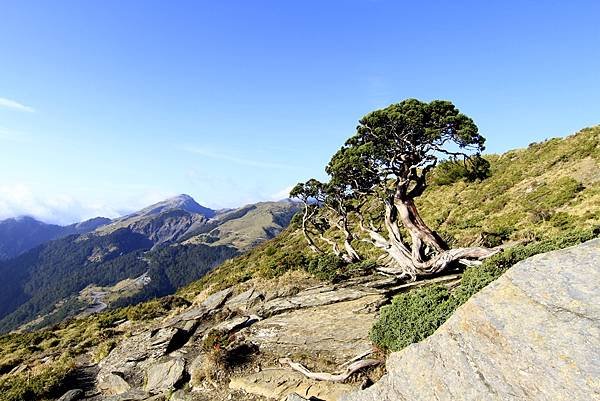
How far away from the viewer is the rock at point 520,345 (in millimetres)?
6656

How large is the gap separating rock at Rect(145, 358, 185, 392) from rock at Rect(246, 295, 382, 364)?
11.0ft

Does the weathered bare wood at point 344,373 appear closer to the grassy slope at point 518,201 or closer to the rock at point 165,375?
the rock at point 165,375

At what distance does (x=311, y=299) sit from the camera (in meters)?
22.1

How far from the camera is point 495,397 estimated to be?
22.9 feet

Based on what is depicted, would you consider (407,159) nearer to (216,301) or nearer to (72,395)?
(216,301)

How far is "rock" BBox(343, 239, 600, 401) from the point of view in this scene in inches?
262

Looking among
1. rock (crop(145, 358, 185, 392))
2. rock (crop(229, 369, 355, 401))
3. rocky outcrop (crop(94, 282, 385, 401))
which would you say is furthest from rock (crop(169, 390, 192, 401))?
rock (crop(229, 369, 355, 401))

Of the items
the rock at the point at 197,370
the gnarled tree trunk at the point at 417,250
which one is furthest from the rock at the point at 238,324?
the gnarled tree trunk at the point at 417,250

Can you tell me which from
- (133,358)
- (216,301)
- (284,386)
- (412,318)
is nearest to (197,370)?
(284,386)

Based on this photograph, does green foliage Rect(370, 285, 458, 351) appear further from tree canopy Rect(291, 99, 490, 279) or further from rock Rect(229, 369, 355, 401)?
tree canopy Rect(291, 99, 490, 279)

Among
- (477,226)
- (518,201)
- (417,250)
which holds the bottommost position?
(417,250)

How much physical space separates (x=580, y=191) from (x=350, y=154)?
2418 centimetres

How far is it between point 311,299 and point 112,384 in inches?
429

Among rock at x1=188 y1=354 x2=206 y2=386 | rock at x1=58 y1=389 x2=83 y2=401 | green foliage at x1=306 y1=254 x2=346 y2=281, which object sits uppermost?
green foliage at x1=306 y1=254 x2=346 y2=281
